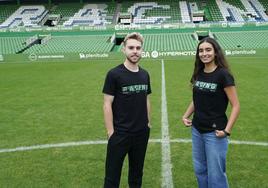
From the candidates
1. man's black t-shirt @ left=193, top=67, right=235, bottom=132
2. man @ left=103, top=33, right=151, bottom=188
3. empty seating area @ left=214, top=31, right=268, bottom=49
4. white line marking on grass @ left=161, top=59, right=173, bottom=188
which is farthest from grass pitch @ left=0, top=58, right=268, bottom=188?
empty seating area @ left=214, top=31, right=268, bottom=49

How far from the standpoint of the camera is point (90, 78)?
18.2 metres

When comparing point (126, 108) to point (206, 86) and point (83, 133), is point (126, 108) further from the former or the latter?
point (83, 133)

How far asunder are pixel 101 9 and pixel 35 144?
1533 inches

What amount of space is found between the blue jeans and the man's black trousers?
0.66 meters

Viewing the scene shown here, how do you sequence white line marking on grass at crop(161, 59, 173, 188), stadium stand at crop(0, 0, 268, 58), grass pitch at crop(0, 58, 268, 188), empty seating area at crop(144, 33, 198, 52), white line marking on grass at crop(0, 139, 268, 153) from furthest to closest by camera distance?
stadium stand at crop(0, 0, 268, 58)
empty seating area at crop(144, 33, 198, 52)
white line marking on grass at crop(0, 139, 268, 153)
grass pitch at crop(0, 58, 268, 188)
white line marking on grass at crop(161, 59, 173, 188)

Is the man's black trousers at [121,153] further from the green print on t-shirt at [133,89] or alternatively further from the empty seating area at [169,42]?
the empty seating area at [169,42]

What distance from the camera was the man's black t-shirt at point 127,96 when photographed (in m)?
4.22

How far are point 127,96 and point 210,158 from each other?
118 cm

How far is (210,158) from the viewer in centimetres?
422

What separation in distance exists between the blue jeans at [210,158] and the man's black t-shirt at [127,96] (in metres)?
0.72

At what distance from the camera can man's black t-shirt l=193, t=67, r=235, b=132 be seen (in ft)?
13.4

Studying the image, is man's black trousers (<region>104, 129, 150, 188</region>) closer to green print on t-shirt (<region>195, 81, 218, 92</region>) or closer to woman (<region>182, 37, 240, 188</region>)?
woman (<region>182, 37, 240, 188</region>)

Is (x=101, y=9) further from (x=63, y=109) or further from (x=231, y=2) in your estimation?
(x=63, y=109)

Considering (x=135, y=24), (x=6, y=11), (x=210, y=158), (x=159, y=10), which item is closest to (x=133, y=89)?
(x=210, y=158)
